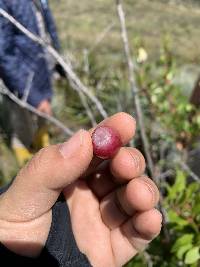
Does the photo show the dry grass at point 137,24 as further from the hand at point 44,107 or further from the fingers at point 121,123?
the fingers at point 121,123

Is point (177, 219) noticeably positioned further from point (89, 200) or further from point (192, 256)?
point (89, 200)

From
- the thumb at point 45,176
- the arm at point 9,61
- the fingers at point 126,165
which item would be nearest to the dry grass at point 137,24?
the arm at point 9,61

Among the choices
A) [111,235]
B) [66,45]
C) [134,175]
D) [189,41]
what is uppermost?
[134,175]

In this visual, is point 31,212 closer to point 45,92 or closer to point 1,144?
point 45,92

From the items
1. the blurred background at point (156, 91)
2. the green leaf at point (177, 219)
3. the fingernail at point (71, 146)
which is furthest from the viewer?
the blurred background at point (156, 91)

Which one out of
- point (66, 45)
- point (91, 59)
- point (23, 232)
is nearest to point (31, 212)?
point (23, 232)

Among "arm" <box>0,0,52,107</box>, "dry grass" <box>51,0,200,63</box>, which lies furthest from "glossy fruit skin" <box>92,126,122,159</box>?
"dry grass" <box>51,0,200,63</box>

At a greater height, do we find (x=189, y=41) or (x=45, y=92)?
(x=45, y=92)
